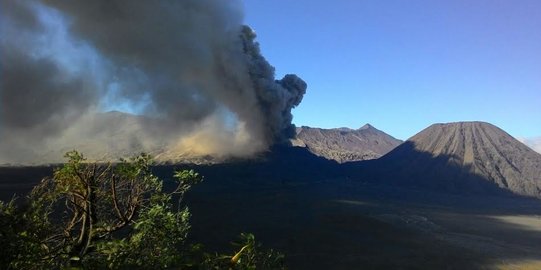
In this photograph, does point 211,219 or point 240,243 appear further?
point 211,219

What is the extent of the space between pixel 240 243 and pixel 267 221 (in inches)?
1333

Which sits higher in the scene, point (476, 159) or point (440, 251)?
point (476, 159)

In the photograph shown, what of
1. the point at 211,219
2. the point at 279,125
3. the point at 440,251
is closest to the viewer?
the point at 440,251

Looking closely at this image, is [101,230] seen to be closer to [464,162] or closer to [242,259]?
[242,259]

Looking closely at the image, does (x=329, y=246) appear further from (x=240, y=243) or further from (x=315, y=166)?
(x=315, y=166)

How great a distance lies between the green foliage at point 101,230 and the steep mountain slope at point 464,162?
85293 mm

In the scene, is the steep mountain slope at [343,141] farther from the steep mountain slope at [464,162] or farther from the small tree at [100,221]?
the small tree at [100,221]

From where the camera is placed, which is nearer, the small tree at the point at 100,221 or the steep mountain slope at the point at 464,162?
the small tree at the point at 100,221

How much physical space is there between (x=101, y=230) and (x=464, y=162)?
99.0m

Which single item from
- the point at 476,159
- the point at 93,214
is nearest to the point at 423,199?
the point at 476,159

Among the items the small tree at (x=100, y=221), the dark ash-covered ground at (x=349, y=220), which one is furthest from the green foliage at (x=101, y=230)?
the dark ash-covered ground at (x=349, y=220)

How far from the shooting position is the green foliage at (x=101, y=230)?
4852 mm

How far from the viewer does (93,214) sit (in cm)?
593

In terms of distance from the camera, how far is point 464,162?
94.7 metres
